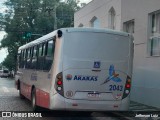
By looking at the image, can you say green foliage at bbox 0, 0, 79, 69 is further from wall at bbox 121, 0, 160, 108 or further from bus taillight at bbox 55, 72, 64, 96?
bus taillight at bbox 55, 72, 64, 96

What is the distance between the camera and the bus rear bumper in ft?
34.1

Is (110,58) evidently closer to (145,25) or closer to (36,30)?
(145,25)

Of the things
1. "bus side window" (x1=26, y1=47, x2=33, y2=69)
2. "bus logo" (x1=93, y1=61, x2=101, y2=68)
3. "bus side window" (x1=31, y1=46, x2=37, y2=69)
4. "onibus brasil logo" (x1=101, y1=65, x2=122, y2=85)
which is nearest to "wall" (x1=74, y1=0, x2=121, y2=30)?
"bus side window" (x1=26, y1=47, x2=33, y2=69)

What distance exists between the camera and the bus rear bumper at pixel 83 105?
1038cm

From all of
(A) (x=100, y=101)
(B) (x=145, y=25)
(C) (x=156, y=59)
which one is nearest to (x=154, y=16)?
(B) (x=145, y=25)

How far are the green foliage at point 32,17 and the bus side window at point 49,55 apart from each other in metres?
43.4

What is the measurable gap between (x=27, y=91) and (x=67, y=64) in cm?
531

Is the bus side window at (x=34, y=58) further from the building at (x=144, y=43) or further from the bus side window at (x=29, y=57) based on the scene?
the building at (x=144, y=43)

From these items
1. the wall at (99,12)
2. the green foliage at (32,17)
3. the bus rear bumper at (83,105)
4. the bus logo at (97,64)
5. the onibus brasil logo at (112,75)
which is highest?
the green foliage at (32,17)

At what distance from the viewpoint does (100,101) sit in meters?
10.7

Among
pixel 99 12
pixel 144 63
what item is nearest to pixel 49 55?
pixel 144 63

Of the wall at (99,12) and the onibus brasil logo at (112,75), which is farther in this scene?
the wall at (99,12)

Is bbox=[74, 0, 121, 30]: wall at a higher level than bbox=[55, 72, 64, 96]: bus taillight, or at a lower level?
higher

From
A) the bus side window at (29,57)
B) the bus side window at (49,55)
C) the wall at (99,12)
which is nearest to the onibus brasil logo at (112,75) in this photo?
the bus side window at (49,55)
